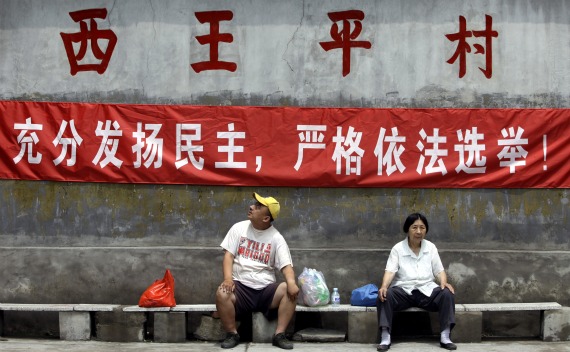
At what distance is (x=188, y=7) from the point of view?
8289 mm

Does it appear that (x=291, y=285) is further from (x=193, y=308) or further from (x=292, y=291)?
(x=193, y=308)

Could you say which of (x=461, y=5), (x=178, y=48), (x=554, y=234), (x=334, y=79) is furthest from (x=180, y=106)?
(x=554, y=234)

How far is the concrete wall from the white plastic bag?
0.55m

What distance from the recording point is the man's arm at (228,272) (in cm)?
737

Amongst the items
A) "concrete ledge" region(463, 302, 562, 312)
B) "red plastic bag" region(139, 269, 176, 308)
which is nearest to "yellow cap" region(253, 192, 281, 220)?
"red plastic bag" region(139, 269, 176, 308)

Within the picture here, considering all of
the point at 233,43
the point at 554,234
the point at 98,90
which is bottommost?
the point at 554,234

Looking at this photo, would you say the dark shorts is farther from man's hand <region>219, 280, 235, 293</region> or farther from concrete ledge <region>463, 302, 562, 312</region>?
concrete ledge <region>463, 302, 562, 312</region>

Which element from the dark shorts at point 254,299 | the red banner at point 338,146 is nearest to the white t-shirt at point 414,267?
the red banner at point 338,146

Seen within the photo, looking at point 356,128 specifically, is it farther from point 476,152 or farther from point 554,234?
point 554,234

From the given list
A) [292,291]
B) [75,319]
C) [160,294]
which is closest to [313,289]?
[292,291]

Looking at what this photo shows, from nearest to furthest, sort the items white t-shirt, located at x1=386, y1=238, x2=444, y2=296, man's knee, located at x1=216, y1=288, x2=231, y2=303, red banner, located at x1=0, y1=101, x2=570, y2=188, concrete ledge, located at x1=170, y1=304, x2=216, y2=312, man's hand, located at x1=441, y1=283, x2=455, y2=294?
man's knee, located at x1=216, y1=288, x2=231, y2=303 → man's hand, located at x1=441, y1=283, x2=455, y2=294 → white t-shirt, located at x1=386, y1=238, x2=444, y2=296 → concrete ledge, located at x1=170, y1=304, x2=216, y2=312 → red banner, located at x1=0, y1=101, x2=570, y2=188

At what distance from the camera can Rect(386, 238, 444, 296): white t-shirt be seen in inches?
299

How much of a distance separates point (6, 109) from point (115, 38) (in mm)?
1354

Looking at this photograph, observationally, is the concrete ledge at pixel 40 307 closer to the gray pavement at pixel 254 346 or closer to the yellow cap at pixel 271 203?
the gray pavement at pixel 254 346
